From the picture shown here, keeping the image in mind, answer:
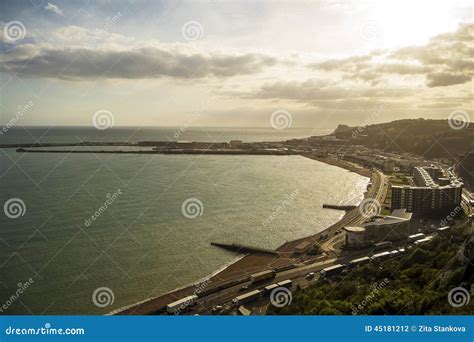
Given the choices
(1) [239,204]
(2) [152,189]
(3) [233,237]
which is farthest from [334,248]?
(2) [152,189]

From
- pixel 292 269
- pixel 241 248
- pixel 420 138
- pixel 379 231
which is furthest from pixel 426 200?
pixel 420 138

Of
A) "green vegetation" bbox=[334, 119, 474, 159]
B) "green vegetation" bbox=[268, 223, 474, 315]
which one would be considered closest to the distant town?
"green vegetation" bbox=[268, 223, 474, 315]

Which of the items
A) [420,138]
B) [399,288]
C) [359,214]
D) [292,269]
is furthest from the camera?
[420,138]

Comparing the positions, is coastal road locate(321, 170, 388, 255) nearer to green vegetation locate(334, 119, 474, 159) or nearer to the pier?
the pier

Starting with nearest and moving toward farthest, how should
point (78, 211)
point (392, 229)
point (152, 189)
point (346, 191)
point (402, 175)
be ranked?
point (392, 229) < point (78, 211) < point (152, 189) < point (346, 191) < point (402, 175)

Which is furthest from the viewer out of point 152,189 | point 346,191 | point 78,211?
point 346,191

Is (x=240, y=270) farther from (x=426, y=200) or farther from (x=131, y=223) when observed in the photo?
(x=426, y=200)

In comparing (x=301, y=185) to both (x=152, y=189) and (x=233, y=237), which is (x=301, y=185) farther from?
(x=233, y=237)
